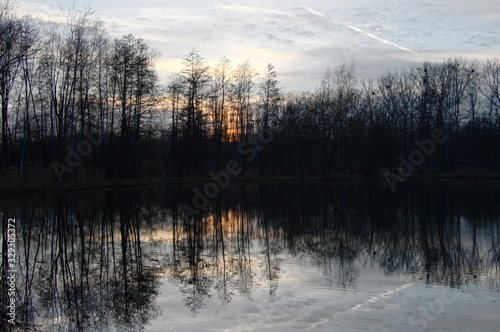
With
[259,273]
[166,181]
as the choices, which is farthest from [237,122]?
[259,273]

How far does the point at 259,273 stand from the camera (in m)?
10.9

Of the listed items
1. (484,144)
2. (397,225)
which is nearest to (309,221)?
(397,225)

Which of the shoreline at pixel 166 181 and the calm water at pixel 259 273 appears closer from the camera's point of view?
the calm water at pixel 259 273

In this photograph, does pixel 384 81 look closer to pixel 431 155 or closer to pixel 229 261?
pixel 431 155

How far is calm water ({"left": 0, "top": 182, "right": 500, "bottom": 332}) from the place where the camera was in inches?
296

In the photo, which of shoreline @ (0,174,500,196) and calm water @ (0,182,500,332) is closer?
calm water @ (0,182,500,332)

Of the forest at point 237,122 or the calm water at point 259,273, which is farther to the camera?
the forest at point 237,122

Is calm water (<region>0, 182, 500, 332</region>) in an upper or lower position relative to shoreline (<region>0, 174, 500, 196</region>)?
lower

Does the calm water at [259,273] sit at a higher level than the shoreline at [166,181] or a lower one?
lower

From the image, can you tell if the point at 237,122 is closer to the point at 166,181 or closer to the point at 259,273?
the point at 166,181

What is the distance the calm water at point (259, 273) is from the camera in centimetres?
753

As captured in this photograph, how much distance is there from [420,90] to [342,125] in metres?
16.3

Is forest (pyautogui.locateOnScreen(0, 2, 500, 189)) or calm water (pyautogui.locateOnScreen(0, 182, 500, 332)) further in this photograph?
forest (pyautogui.locateOnScreen(0, 2, 500, 189))

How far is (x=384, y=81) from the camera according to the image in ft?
258
